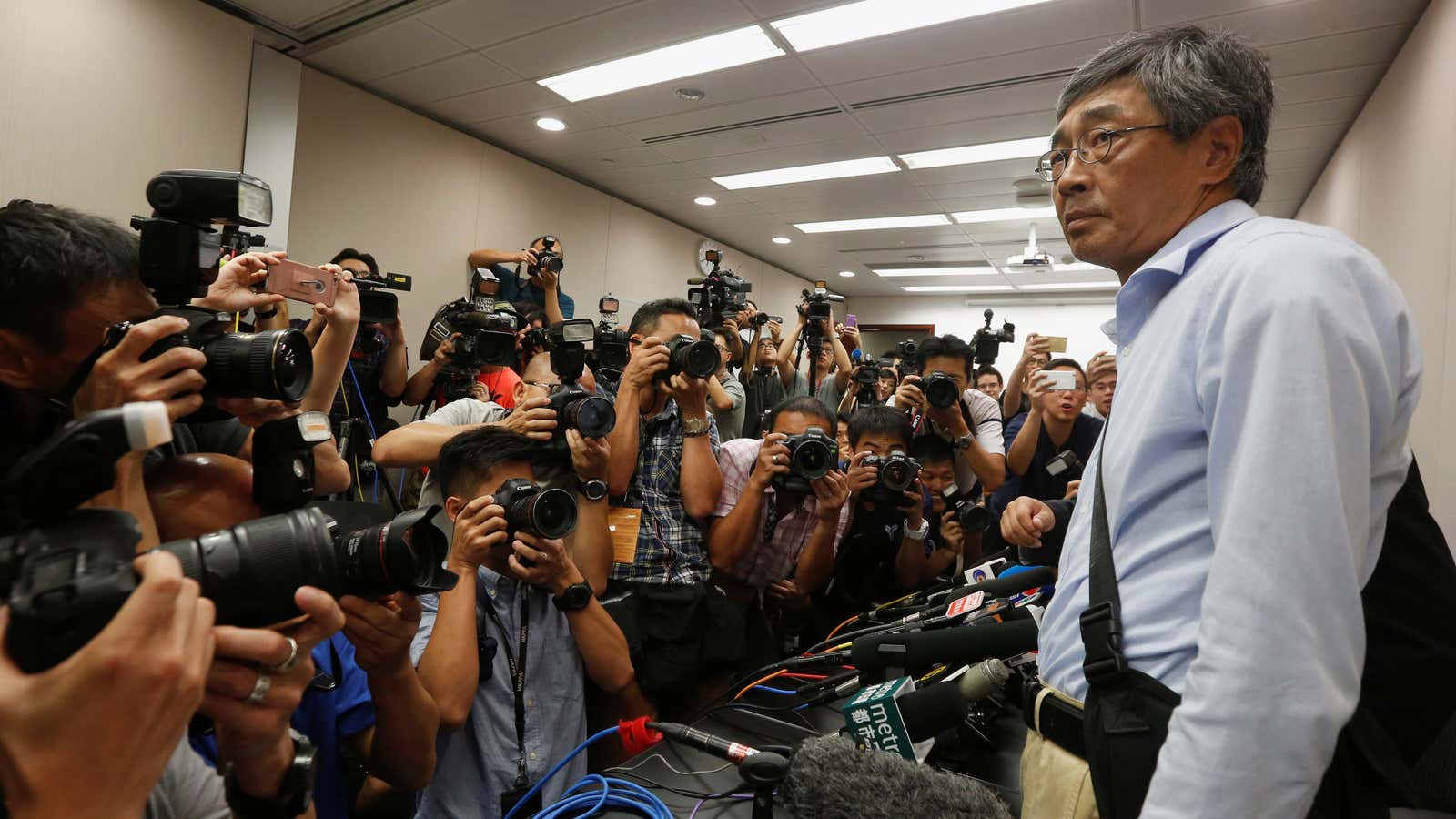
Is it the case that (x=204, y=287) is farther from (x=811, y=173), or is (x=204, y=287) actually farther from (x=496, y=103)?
(x=811, y=173)

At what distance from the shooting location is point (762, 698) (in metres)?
1.48

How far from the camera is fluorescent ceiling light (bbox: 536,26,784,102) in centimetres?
321

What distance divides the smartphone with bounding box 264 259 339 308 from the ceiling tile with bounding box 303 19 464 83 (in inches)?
90.5

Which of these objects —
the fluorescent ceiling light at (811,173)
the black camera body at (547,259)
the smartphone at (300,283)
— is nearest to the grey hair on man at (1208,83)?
the smartphone at (300,283)

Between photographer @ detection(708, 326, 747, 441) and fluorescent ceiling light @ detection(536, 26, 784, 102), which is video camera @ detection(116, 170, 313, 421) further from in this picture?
fluorescent ceiling light @ detection(536, 26, 784, 102)

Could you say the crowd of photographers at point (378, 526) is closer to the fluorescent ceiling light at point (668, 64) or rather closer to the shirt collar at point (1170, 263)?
the shirt collar at point (1170, 263)

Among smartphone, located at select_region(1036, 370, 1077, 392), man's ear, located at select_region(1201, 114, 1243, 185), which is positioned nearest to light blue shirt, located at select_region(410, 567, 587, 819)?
man's ear, located at select_region(1201, 114, 1243, 185)

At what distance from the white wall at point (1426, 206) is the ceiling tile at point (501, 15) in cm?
298

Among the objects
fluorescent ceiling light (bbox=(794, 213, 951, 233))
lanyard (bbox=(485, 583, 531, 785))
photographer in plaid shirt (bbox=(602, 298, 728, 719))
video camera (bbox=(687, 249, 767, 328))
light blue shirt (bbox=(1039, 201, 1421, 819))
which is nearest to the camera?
light blue shirt (bbox=(1039, 201, 1421, 819))

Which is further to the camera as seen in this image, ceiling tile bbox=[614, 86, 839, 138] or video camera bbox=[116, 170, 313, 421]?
ceiling tile bbox=[614, 86, 839, 138]

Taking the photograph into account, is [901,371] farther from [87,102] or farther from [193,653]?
[87,102]

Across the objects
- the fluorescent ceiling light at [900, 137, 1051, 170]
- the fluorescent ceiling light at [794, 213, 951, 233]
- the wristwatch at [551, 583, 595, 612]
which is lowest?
the wristwatch at [551, 583, 595, 612]

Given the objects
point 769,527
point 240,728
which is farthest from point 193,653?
A: point 769,527

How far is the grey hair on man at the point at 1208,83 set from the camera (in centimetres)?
86
